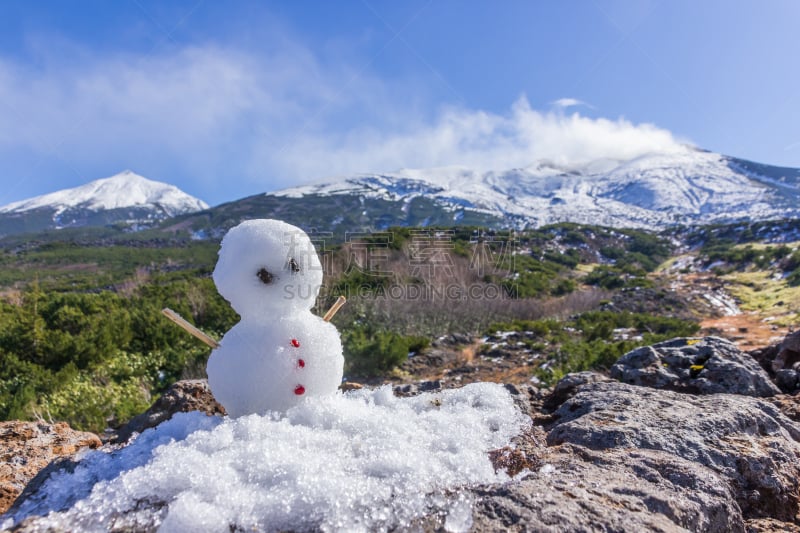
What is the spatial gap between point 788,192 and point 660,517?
135686mm

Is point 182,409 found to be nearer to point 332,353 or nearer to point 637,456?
point 332,353

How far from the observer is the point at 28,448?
114 inches

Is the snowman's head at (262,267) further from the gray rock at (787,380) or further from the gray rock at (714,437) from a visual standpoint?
the gray rock at (787,380)

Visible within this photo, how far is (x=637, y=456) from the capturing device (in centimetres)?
195

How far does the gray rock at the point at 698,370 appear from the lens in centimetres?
387

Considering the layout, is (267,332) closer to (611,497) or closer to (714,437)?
(611,497)

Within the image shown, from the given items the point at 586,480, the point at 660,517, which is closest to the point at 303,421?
the point at 586,480

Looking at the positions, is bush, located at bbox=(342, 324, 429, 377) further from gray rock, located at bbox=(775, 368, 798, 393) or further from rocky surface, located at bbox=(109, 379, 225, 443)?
gray rock, located at bbox=(775, 368, 798, 393)

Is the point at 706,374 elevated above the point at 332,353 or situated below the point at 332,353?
below

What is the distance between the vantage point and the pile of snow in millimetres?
1285

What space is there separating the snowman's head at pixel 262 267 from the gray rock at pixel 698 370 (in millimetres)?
3574

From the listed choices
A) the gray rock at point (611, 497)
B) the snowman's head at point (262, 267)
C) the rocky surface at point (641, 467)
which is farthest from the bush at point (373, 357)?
the gray rock at point (611, 497)

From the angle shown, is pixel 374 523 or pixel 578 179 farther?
pixel 578 179

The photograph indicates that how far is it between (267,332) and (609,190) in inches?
6087
